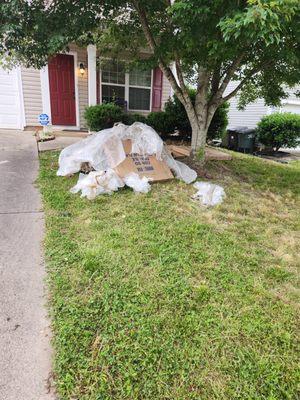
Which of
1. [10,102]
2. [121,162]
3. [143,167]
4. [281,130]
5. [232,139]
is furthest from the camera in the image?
[232,139]

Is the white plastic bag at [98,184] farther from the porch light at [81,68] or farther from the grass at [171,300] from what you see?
the porch light at [81,68]

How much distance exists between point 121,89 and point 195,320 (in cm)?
920

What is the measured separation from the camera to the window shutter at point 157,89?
10.0 meters

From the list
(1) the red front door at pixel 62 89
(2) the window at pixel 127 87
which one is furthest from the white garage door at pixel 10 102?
(2) the window at pixel 127 87

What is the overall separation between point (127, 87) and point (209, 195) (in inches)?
274

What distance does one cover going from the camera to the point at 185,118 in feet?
28.3

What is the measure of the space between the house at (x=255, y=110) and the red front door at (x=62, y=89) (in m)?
7.50

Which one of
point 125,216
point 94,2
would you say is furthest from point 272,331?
point 94,2

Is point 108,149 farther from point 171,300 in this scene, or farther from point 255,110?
point 255,110

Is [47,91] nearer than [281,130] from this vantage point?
Yes

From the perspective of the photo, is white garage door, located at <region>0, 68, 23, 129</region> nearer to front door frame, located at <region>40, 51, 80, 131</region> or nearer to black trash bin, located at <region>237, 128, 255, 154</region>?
front door frame, located at <region>40, 51, 80, 131</region>

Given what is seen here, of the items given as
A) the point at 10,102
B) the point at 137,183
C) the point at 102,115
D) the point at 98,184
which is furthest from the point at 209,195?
the point at 10,102

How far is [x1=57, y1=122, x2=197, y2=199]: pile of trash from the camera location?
4242 mm

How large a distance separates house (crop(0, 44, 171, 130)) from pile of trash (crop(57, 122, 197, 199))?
4110 mm
